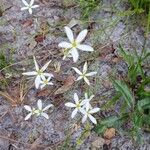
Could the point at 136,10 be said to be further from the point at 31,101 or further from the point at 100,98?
the point at 31,101

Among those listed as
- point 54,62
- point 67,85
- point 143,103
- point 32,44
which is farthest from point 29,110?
point 143,103

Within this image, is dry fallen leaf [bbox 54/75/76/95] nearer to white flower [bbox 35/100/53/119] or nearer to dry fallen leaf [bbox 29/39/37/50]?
white flower [bbox 35/100/53/119]

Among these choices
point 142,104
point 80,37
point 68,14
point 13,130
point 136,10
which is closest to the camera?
point 80,37

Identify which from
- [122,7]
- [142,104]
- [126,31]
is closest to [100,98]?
[142,104]

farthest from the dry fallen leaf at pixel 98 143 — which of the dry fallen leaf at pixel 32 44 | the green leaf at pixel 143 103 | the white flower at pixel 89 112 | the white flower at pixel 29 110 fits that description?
the dry fallen leaf at pixel 32 44

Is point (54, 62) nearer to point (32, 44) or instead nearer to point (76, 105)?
point (32, 44)

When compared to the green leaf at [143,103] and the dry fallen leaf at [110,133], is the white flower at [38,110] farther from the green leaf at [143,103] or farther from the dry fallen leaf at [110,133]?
the green leaf at [143,103]

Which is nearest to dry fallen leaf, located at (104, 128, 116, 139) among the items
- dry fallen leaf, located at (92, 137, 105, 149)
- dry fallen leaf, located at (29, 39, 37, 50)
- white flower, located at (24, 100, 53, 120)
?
dry fallen leaf, located at (92, 137, 105, 149)
